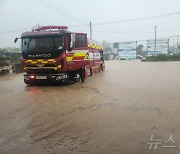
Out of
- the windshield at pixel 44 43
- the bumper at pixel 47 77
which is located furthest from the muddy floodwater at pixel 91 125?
the windshield at pixel 44 43

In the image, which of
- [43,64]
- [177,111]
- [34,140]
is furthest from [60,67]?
[34,140]

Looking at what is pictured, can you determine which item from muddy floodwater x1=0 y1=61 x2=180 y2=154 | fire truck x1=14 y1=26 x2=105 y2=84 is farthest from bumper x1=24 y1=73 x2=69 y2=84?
muddy floodwater x1=0 y1=61 x2=180 y2=154

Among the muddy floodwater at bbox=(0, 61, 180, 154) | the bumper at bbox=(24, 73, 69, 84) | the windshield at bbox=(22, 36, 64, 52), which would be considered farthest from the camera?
the bumper at bbox=(24, 73, 69, 84)

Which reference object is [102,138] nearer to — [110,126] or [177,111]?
[110,126]

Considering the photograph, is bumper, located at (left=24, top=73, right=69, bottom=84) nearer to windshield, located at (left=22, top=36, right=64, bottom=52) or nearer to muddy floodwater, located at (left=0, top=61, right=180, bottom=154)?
windshield, located at (left=22, top=36, right=64, bottom=52)

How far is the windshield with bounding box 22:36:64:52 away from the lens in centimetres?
1259

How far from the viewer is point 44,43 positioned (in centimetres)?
1272

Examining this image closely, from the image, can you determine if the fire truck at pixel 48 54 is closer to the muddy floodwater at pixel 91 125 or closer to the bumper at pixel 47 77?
the bumper at pixel 47 77

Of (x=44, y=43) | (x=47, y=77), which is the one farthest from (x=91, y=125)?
(x=44, y=43)

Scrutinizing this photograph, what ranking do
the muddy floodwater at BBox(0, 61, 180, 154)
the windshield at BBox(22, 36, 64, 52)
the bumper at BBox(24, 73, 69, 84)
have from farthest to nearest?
the bumper at BBox(24, 73, 69, 84), the windshield at BBox(22, 36, 64, 52), the muddy floodwater at BBox(0, 61, 180, 154)

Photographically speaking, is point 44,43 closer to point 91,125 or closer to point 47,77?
point 47,77

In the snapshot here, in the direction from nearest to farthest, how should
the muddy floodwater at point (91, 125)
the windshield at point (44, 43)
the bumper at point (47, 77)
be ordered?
the muddy floodwater at point (91, 125), the windshield at point (44, 43), the bumper at point (47, 77)

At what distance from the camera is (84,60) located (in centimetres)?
1511

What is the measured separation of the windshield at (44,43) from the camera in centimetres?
1259
